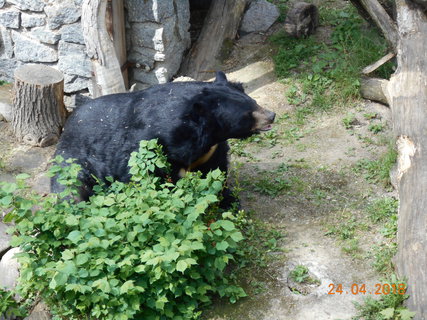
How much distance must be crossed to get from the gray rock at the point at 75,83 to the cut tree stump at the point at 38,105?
66 cm

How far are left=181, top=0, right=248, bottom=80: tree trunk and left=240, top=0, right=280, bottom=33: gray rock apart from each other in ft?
0.47

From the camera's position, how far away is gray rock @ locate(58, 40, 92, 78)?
23.8ft

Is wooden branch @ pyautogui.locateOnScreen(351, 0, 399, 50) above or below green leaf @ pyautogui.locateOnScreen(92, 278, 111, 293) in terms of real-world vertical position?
above

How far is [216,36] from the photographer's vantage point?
7.97 meters

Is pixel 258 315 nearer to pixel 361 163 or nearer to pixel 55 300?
pixel 55 300

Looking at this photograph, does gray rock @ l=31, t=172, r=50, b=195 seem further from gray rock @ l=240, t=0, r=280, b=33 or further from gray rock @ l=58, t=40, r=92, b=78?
gray rock @ l=240, t=0, r=280, b=33

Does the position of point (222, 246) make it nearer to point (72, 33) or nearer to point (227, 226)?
point (227, 226)

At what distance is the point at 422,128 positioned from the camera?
4773mm

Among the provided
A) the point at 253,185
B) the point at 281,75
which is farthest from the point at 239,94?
the point at 281,75

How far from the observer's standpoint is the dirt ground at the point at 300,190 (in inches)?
164

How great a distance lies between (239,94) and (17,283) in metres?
2.23

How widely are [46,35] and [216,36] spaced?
2.19 metres

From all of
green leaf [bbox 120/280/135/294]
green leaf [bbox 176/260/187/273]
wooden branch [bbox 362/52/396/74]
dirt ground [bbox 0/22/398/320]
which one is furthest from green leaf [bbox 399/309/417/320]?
wooden branch [bbox 362/52/396/74]
